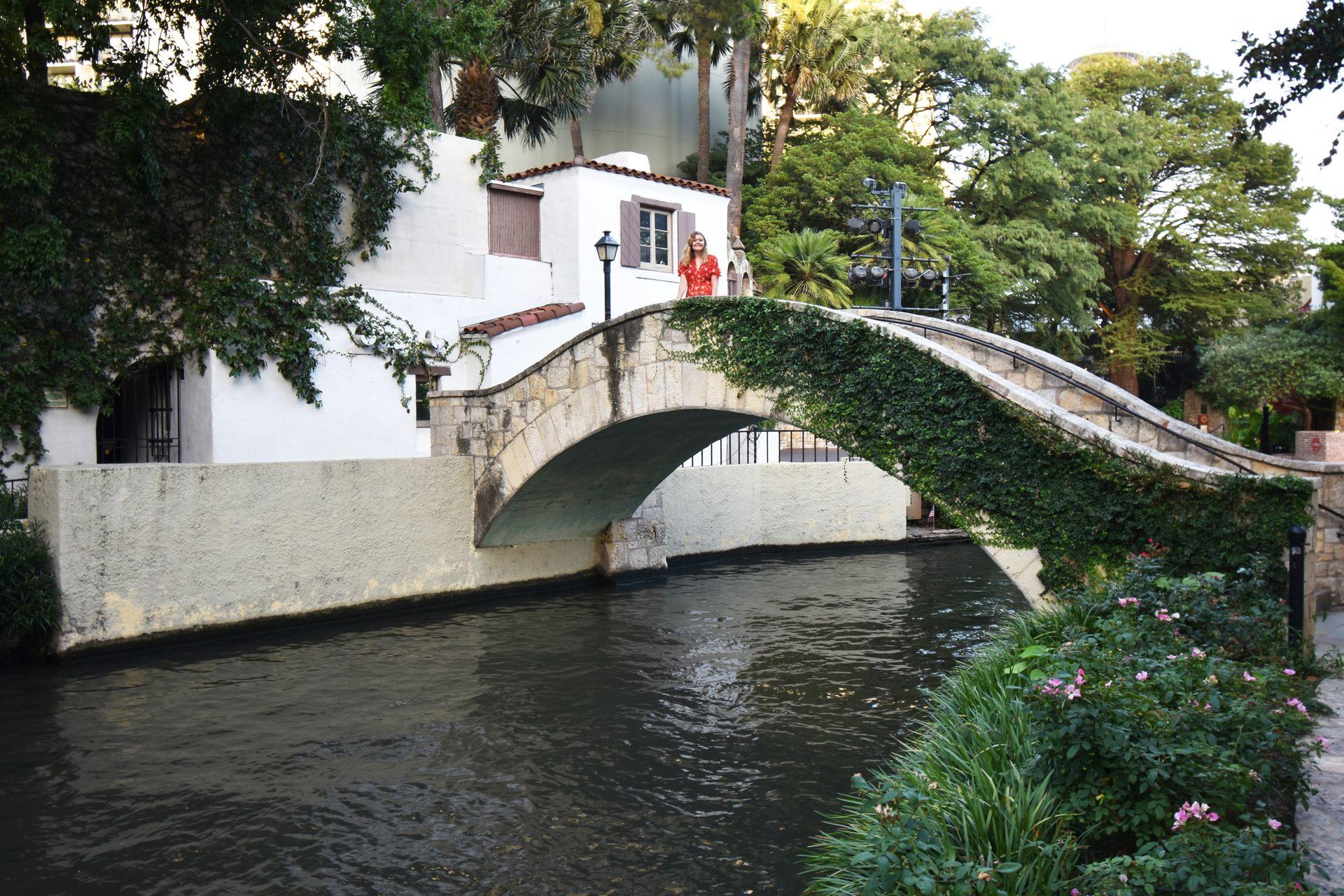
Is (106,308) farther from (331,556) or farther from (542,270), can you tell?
(542,270)

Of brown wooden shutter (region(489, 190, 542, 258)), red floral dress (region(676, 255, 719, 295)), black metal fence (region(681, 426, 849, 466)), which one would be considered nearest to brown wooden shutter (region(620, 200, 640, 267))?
brown wooden shutter (region(489, 190, 542, 258))

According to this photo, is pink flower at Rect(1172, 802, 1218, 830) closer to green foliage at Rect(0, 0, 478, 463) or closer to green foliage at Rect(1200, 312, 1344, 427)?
green foliage at Rect(0, 0, 478, 463)

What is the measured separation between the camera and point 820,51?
86.1 feet

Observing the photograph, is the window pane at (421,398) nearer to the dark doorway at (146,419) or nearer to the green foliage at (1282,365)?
the dark doorway at (146,419)

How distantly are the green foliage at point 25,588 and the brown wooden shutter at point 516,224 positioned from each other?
990 centimetres

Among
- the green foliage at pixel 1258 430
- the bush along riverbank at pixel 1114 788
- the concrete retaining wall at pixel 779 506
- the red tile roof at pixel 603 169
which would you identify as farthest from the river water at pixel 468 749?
the green foliage at pixel 1258 430

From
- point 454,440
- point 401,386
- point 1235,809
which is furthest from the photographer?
point 401,386

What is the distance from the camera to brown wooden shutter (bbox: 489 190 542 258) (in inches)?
758

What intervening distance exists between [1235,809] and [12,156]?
47.6 ft

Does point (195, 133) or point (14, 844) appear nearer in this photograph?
point (14, 844)

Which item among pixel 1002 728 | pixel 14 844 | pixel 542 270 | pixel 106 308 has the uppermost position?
pixel 542 270

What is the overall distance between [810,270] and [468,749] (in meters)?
15.8

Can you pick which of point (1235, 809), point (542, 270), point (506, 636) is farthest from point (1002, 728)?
point (542, 270)

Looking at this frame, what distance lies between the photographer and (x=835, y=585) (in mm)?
15438
